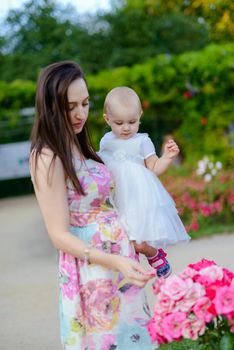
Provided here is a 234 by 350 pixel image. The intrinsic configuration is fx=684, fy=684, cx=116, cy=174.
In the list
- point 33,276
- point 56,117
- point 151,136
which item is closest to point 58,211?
point 56,117

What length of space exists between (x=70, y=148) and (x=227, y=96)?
30.7 ft

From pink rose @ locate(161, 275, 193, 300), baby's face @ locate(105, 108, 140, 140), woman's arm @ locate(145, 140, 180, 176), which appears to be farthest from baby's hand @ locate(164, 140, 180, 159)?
pink rose @ locate(161, 275, 193, 300)

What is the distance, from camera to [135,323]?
8.60 ft

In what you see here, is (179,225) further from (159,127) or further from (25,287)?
(159,127)

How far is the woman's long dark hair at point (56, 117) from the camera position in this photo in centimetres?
244

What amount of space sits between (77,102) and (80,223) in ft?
1.50

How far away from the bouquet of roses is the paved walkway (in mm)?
2251

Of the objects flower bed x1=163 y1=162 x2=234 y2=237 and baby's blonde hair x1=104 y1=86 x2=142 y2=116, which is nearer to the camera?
baby's blonde hair x1=104 y1=86 x2=142 y2=116

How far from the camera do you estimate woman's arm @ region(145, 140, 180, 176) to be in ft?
9.25

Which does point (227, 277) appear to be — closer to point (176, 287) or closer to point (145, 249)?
point (176, 287)

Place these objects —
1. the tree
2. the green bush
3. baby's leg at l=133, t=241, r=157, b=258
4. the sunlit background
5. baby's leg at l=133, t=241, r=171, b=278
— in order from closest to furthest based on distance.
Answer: baby's leg at l=133, t=241, r=157, b=258
baby's leg at l=133, t=241, r=171, b=278
the sunlit background
the green bush
the tree

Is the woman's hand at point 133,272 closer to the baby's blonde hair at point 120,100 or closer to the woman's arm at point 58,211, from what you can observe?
the woman's arm at point 58,211

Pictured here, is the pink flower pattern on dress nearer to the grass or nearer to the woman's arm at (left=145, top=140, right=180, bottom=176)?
the grass

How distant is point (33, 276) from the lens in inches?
262
